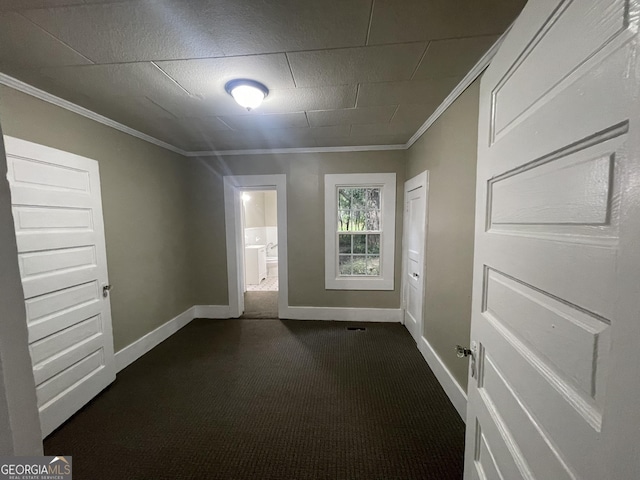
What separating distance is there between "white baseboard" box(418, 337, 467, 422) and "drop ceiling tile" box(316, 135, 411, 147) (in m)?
2.26

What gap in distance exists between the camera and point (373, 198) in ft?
11.2

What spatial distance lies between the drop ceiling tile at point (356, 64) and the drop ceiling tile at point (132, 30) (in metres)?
0.50

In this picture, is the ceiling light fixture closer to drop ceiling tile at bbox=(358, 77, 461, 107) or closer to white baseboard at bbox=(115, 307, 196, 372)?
drop ceiling tile at bbox=(358, 77, 461, 107)

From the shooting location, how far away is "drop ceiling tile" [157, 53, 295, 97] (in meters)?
1.46

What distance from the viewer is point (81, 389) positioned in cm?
194

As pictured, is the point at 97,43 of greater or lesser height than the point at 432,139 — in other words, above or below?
above

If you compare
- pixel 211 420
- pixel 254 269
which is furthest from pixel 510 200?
pixel 254 269

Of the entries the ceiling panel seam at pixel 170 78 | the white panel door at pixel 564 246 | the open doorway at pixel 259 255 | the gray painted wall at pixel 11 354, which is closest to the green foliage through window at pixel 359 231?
the open doorway at pixel 259 255

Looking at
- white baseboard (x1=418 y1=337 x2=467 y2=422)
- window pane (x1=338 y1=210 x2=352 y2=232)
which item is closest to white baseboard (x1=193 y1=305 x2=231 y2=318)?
window pane (x1=338 y1=210 x2=352 y2=232)

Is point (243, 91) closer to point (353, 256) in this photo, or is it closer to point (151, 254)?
point (151, 254)

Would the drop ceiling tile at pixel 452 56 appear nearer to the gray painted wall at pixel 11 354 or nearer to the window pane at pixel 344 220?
the gray painted wall at pixel 11 354

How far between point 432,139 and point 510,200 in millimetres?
1765

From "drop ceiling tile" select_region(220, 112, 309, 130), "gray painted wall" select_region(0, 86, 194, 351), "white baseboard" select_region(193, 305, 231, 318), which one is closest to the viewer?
"gray painted wall" select_region(0, 86, 194, 351)

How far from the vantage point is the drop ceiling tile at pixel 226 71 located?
1460 mm
